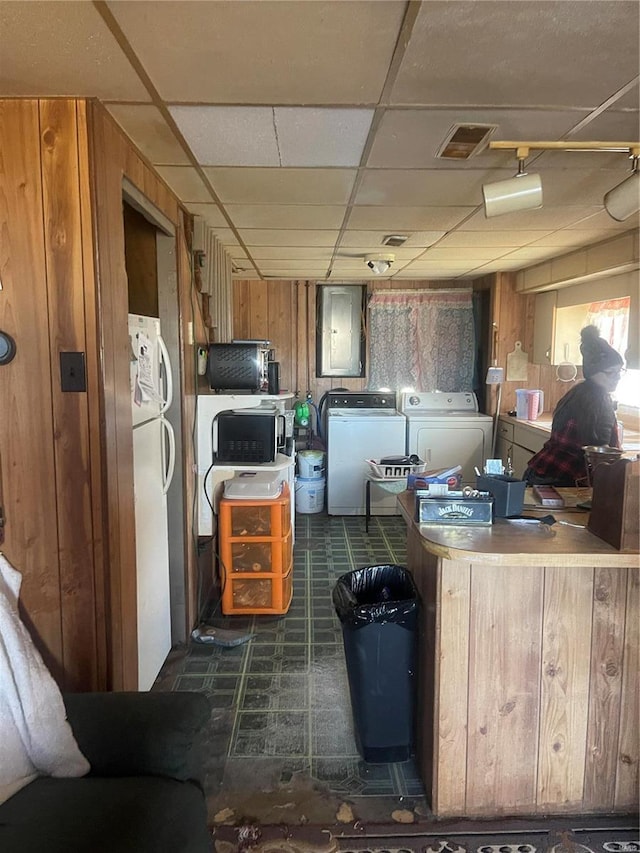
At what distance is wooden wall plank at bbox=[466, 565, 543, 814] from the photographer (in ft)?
5.61

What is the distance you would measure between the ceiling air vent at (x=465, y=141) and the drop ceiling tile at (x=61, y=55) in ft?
3.08

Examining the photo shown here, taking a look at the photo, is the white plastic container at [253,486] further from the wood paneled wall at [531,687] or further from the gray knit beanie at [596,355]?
the gray knit beanie at [596,355]

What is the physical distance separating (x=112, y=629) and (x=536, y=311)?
4208mm

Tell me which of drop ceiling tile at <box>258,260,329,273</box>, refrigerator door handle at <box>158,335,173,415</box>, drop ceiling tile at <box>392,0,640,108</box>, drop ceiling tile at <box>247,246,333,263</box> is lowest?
refrigerator door handle at <box>158,335,173,415</box>

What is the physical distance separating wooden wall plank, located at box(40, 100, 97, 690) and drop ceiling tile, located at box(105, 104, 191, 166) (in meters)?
0.16

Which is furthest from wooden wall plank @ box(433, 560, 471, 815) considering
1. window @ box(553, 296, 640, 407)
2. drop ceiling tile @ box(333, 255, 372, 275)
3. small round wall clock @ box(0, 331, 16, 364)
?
drop ceiling tile @ box(333, 255, 372, 275)

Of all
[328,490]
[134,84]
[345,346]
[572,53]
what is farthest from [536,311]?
[134,84]

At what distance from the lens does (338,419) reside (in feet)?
16.2

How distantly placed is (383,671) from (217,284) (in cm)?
245

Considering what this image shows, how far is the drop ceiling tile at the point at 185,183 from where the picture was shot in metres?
2.19

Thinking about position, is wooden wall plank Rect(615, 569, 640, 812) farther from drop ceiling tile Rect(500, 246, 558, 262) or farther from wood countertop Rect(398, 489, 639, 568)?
drop ceiling tile Rect(500, 246, 558, 262)

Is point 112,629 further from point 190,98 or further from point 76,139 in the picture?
point 190,98

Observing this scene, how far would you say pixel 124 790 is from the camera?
4.36 ft

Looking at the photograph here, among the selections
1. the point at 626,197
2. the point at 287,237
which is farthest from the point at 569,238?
the point at 287,237
